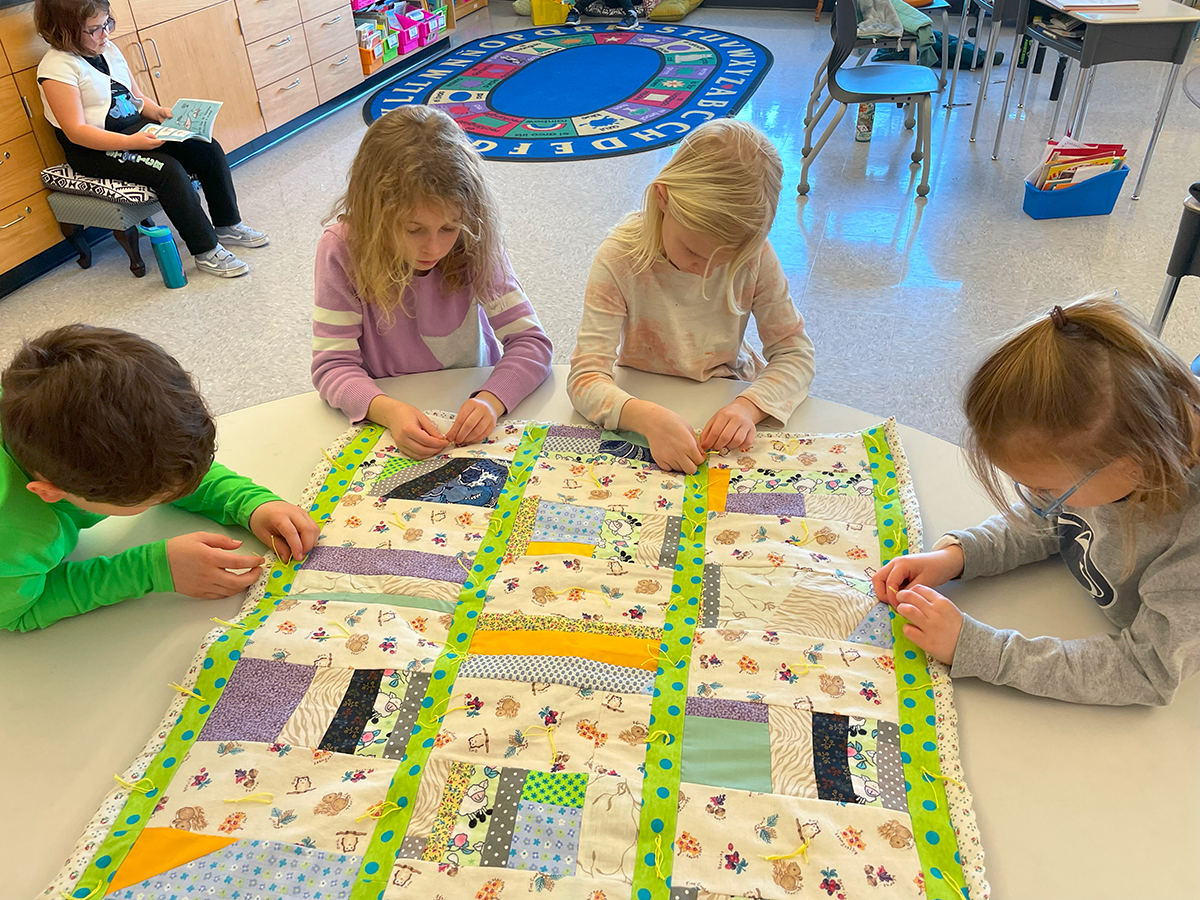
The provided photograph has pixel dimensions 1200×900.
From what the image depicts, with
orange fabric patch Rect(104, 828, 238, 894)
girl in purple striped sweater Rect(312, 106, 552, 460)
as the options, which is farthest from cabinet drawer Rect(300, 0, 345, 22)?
orange fabric patch Rect(104, 828, 238, 894)

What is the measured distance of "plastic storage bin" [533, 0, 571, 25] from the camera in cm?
602

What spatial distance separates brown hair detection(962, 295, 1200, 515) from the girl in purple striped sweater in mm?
718

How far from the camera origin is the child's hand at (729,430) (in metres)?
1.18

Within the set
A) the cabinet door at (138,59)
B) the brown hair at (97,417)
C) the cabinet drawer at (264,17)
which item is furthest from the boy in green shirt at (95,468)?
the cabinet drawer at (264,17)

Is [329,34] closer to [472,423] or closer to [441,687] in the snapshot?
[472,423]

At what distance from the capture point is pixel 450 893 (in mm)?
721

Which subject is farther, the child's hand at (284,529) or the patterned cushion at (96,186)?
the patterned cushion at (96,186)

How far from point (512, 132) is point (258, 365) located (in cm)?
224

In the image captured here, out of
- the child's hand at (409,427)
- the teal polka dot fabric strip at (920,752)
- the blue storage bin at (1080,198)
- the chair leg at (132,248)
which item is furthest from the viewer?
the blue storage bin at (1080,198)

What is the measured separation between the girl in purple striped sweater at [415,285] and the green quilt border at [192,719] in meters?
0.16

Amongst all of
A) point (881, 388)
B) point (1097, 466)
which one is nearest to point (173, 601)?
point (1097, 466)

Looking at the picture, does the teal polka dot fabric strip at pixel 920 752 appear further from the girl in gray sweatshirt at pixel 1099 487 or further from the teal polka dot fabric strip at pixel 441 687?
the teal polka dot fabric strip at pixel 441 687

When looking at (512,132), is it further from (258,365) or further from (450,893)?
(450,893)

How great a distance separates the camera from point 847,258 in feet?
10.8
